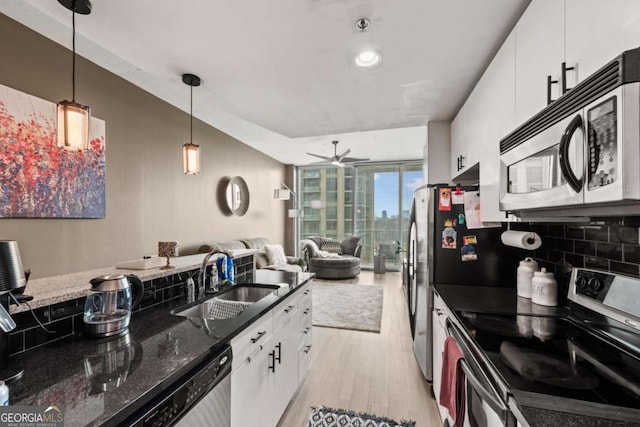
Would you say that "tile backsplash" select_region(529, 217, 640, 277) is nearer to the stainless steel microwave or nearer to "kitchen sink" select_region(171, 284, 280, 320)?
the stainless steel microwave

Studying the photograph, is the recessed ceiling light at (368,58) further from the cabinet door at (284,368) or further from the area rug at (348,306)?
the area rug at (348,306)

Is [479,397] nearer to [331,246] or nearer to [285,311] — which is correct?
[285,311]

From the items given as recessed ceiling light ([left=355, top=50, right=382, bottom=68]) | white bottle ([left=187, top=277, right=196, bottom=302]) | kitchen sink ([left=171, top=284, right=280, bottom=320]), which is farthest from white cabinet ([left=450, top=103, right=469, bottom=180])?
white bottle ([left=187, top=277, right=196, bottom=302])

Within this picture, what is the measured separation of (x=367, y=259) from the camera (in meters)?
7.15

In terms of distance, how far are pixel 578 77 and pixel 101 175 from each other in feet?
11.3

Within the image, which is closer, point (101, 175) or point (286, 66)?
point (286, 66)

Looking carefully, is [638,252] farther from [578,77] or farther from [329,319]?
[329,319]

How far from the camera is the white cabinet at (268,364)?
1.29 metres

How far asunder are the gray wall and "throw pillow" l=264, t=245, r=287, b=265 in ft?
2.27

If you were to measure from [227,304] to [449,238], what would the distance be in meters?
1.70

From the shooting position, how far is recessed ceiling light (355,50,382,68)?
171 cm

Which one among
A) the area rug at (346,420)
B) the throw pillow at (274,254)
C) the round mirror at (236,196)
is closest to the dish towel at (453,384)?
the area rug at (346,420)

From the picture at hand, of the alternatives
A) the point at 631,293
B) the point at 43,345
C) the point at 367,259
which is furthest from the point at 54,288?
the point at 367,259

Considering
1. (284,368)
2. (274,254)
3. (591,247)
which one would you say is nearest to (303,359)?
(284,368)
